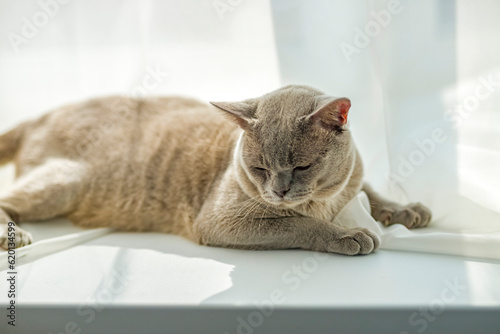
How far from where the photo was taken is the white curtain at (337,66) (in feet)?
5.17

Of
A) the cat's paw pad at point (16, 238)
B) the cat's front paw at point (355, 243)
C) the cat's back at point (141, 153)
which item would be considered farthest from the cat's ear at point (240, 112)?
the cat's paw pad at point (16, 238)

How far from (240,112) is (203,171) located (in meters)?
0.48

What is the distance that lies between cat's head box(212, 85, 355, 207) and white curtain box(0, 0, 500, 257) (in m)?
0.36

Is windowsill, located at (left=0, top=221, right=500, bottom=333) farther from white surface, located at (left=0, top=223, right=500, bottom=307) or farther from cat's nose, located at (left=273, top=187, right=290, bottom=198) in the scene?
cat's nose, located at (left=273, top=187, right=290, bottom=198)

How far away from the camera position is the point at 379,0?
1717 millimetres

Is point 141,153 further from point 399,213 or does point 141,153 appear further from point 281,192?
point 399,213

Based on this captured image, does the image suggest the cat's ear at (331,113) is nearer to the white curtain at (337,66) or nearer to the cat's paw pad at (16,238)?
the white curtain at (337,66)

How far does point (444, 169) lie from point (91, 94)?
5.27 ft

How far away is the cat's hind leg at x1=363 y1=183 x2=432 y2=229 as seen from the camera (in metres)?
1.65

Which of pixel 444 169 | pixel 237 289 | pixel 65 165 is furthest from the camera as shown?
pixel 65 165

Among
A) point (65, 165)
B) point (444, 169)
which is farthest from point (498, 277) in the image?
point (65, 165)

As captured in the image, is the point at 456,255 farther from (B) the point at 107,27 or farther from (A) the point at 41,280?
(B) the point at 107,27

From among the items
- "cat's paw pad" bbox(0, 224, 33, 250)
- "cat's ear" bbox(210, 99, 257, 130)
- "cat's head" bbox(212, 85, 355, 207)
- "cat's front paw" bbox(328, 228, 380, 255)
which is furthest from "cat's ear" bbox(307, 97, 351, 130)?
"cat's paw pad" bbox(0, 224, 33, 250)

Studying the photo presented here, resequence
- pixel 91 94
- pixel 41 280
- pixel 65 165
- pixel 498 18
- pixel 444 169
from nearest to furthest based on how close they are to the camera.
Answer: pixel 41 280 → pixel 498 18 → pixel 444 169 → pixel 65 165 → pixel 91 94
